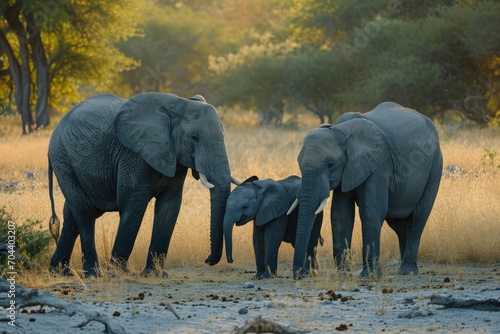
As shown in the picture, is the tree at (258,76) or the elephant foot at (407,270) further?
the tree at (258,76)

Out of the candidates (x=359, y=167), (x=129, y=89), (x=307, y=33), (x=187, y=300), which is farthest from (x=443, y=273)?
(x=129, y=89)

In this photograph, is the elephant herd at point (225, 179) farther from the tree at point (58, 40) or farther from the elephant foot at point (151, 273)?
the tree at point (58, 40)

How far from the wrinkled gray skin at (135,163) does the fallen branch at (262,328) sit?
2600 mm

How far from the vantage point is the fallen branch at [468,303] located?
6449 mm

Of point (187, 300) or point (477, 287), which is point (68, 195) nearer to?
point (187, 300)

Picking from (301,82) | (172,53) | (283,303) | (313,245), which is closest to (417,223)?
(313,245)

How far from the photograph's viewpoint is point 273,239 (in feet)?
27.5

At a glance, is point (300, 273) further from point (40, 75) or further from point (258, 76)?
point (258, 76)

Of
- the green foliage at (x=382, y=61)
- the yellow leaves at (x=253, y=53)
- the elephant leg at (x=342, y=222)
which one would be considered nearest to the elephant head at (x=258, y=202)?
the elephant leg at (x=342, y=222)

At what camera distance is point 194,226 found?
1074cm

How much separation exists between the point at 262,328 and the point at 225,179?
9.16ft

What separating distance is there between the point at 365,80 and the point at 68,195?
24.4m

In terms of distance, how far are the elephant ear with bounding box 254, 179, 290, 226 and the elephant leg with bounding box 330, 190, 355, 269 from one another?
0.55 meters

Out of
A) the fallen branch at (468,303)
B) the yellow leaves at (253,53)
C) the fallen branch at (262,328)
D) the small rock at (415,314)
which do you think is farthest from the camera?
the yellow leaves at (253,53)
